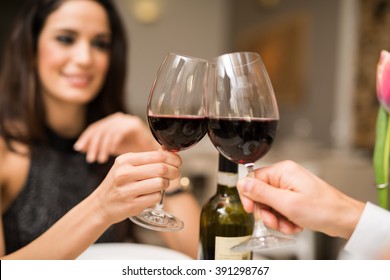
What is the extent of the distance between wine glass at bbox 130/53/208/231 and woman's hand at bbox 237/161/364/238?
0.33 ft

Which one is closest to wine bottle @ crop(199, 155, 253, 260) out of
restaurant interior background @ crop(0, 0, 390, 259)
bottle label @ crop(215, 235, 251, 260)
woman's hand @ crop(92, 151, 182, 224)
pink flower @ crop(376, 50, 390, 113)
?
bottle label @ crop(215, 235, 251, 260)

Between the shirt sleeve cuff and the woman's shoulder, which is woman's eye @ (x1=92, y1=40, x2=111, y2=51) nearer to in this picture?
the woman's shoulder

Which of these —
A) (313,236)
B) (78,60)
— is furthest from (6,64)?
(313,236)

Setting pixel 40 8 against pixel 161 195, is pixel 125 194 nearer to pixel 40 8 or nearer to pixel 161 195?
pixel 161 195

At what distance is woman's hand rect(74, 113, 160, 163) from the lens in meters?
0.87

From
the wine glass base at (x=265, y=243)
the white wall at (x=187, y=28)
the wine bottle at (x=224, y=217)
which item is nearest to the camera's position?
the wine glass base at (x=265, y=243)

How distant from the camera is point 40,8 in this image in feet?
3.25

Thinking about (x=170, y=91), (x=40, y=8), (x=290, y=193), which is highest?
(x=40, y=8)

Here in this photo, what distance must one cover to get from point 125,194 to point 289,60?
3038mm

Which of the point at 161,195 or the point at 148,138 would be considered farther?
the point at 148,138

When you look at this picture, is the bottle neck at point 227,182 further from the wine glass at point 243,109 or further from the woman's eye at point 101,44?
the woman's eye at point 101,44

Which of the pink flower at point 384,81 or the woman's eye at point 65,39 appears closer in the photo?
the pink flower at point 384,81

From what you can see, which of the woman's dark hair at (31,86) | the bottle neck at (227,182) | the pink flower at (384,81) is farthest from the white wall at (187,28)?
the pink flower at (384,81)

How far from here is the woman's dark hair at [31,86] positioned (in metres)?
0.99
